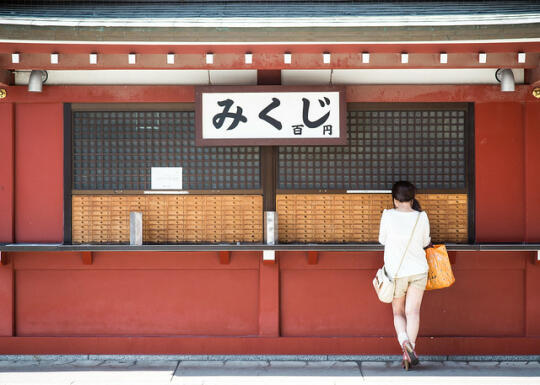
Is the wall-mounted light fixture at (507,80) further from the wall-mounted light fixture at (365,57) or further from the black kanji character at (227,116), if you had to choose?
the black kanji character at (227,116)

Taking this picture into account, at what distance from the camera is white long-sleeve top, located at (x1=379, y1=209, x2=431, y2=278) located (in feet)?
17.6

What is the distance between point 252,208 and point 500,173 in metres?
2.86

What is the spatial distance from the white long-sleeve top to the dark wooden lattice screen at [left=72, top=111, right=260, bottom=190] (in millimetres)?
1598

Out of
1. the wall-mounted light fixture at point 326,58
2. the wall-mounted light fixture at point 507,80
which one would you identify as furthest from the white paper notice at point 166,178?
the wall-mounted light fixture at point 507,80

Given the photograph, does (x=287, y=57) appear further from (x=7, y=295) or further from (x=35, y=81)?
(x=7, y=295)

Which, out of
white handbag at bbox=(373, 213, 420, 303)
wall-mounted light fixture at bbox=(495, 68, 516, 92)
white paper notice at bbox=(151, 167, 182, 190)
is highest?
wall-mounted light fixture at bbox=(495, 68, 516, 92)

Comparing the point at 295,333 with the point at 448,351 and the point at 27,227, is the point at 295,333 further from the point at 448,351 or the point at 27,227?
the point at 27,227

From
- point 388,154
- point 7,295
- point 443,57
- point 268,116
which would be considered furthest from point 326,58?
point 7,295

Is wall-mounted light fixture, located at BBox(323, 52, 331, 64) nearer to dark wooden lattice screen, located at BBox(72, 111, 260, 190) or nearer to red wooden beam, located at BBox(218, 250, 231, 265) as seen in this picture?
dark wooden lattice screen, located at BBox(72, 111, 260, 190)

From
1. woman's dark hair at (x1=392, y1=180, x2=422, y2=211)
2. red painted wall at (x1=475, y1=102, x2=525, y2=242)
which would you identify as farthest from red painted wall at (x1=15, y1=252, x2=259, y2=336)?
red painted wall at (x1=475, y1=102, x2=525, y2=242)

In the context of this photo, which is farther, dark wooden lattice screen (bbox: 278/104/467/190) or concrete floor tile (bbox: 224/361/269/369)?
dark wooden lattice screen (bbox: 278/104/467/190)

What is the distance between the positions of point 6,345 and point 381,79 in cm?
528

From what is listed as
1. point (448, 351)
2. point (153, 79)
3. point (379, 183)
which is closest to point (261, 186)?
point (379, 183)

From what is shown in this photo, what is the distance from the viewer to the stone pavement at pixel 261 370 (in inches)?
212
